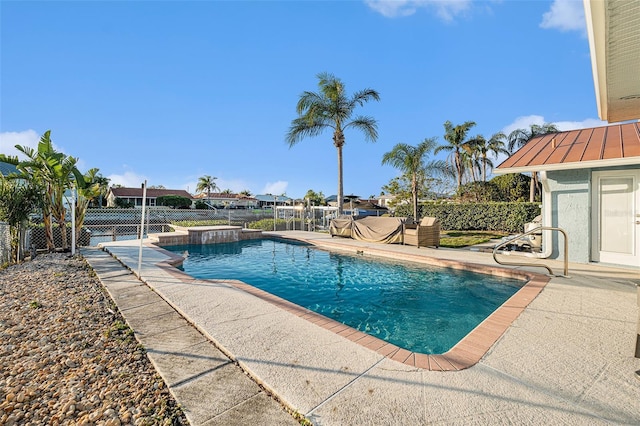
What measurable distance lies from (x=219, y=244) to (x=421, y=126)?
2233cm

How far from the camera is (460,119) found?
89.1 feet

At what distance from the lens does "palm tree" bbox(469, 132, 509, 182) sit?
28556 mm

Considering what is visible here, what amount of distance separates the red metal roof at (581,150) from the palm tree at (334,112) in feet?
33.1

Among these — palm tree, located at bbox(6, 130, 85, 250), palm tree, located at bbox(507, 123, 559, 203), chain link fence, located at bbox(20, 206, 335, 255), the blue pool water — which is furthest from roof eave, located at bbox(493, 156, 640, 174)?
palm tree, located at bbox(507, 123, 559, 203)

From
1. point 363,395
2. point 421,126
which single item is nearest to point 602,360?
point 363,395

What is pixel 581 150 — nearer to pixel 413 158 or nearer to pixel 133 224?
pixel 413 158

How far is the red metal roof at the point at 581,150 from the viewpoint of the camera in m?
6.90

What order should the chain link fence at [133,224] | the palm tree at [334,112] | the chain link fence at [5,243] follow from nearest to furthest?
the chain link fence at [5,243]
the chain link fence at [133,224]
the palm tree at [334,112]

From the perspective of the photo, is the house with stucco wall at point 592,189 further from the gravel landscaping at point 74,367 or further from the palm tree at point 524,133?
the palm tree at point 524,133

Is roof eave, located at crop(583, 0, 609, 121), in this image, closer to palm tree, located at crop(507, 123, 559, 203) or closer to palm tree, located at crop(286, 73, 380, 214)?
palm tree, located at crop(286, 73, 380, 214)

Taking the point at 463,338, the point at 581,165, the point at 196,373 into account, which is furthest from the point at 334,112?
the point at 196,373

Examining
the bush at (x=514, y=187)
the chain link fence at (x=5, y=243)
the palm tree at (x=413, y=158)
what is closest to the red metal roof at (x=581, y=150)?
the palm tree at (x=413, y=158)

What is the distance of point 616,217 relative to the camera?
285 inches

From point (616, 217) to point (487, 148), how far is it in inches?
1008
